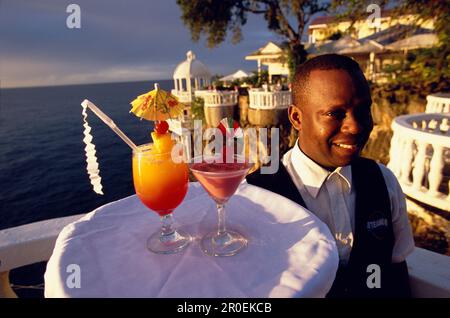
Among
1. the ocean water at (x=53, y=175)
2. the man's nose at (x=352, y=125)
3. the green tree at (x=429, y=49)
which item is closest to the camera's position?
the man's nose at (x=352, y=125)

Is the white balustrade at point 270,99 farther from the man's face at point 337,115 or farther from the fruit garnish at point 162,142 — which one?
the fruit garnish at point 162,142

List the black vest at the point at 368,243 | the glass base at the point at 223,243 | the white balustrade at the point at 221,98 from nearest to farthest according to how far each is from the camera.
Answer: the glass base at the point at 223,243
the black vest at the point at 368,243
the white balustrade at the point at 221,98

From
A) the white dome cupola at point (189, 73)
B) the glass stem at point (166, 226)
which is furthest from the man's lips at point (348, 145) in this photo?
the white dome cupola at point (189, 73)

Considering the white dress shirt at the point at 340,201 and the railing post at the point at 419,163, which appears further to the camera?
the railing post at the point at 419,163

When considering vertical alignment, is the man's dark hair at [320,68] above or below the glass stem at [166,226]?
above

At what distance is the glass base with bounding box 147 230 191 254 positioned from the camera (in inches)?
48.8

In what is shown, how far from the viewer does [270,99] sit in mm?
15555

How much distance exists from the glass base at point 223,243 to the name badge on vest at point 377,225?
846mm

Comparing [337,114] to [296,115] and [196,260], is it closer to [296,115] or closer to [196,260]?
[296,115]

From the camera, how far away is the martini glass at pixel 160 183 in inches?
53.6

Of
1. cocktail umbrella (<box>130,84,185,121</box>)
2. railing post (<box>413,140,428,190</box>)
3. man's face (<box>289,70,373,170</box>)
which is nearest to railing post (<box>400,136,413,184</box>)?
railing post (<box>413,140,428,190</box>)

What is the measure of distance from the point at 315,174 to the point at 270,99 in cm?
1441

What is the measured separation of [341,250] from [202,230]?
88cm

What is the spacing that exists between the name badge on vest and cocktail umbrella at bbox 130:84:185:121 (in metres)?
1.31
